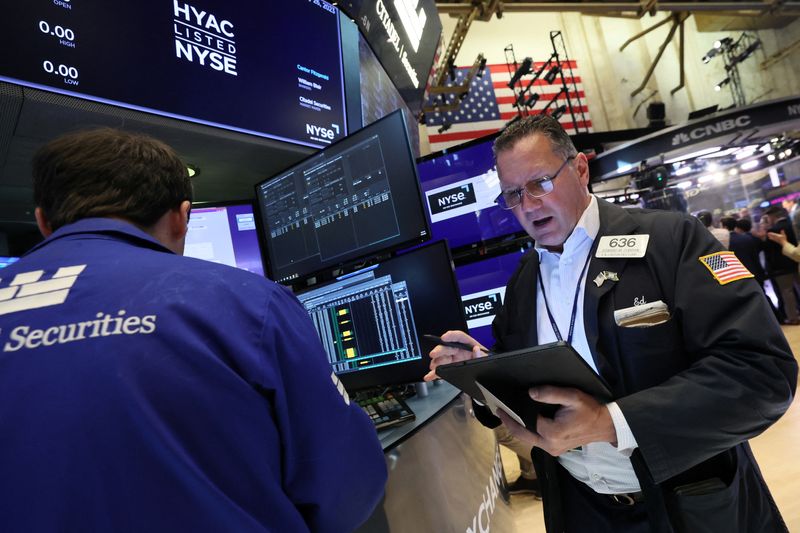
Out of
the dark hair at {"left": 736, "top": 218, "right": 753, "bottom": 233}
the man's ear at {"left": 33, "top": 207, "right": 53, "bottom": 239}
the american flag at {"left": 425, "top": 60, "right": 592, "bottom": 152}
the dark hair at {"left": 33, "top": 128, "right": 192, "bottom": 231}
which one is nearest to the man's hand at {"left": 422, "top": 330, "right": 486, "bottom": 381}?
the dark hair at {"left": 33, "top": 128, "right": 192, "bottom": 231}

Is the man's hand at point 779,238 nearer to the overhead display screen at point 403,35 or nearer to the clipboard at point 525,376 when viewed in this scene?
the overhead display screen at point 403,35

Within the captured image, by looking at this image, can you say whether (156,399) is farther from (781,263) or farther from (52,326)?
(781,263)

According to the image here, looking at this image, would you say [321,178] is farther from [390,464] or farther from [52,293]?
[52,293]

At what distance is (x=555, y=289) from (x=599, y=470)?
1.67 ft

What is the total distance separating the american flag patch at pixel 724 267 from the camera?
1028mm

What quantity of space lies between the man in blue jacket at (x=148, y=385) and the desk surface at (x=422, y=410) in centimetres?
28

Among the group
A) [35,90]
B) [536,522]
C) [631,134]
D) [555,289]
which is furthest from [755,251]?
[35,90]

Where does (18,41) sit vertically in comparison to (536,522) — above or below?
above

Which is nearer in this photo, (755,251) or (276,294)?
(276,294)

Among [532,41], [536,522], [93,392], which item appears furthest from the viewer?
[532,41]

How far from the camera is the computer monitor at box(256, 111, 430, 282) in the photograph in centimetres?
165

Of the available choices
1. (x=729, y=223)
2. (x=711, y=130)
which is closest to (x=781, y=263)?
(x=729, y=223)

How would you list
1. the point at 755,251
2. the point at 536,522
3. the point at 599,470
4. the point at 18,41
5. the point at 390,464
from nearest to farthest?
1. the point at 390,464
2. the point at 599,470
3. the point at 18,41
4. the point at 536,522
5. the point at 755,251

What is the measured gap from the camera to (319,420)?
76cm
